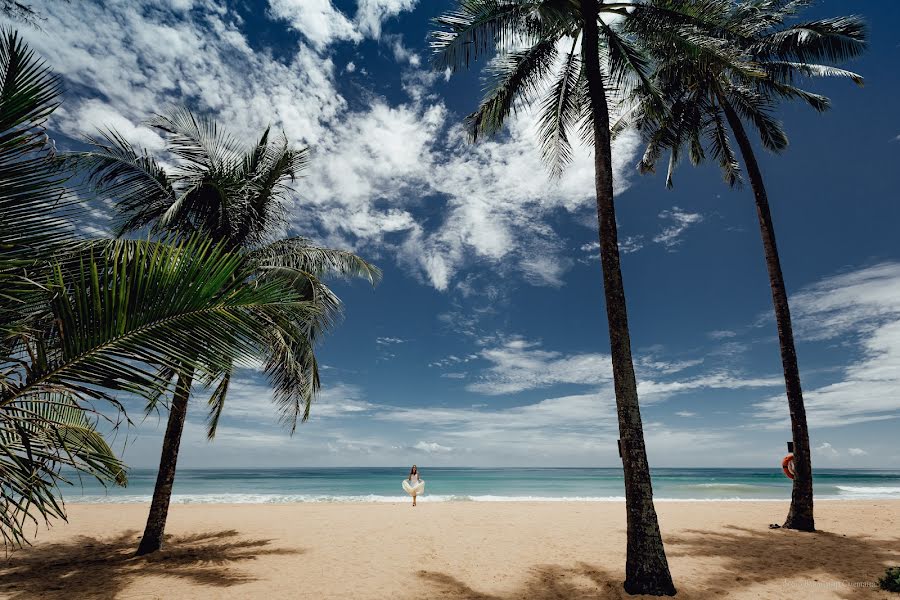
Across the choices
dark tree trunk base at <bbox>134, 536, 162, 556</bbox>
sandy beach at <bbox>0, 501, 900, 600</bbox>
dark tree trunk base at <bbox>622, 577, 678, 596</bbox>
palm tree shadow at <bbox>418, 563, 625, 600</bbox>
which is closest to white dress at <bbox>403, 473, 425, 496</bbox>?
sandy beach at <bbox>0, 501, 900, 600</bbox>

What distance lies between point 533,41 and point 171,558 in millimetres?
12537

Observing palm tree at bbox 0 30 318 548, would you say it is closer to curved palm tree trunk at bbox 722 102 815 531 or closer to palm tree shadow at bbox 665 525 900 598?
palm tree shadow at bbox 665 525 900 598

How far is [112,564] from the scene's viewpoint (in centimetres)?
841

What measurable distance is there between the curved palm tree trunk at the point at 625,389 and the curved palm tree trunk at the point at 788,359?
5564 mm

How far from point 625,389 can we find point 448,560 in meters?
4.85

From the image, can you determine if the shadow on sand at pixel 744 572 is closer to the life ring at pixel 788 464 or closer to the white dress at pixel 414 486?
the life ring at pixel 788 464

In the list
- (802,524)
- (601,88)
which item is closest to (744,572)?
(802,524)

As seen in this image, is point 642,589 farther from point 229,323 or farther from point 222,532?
point 222,532

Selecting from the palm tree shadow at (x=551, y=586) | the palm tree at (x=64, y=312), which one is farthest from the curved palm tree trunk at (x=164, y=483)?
the palm tree at (x=64, y=312)

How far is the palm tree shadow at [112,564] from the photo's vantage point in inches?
280

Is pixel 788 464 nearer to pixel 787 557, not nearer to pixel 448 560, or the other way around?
pixel 787 557

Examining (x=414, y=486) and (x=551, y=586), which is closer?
(x=551, y=586)

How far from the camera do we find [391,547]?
9719mm

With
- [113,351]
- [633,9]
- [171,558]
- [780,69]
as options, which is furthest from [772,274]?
[171,558]
